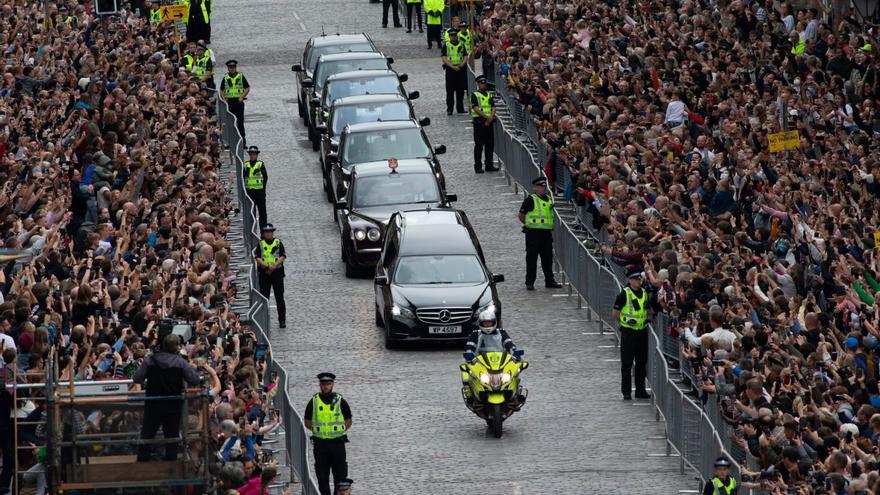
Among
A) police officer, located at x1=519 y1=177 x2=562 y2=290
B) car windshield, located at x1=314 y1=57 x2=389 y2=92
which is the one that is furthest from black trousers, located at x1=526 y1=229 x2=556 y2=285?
car windshield, located at x1=314 y1=57 x2=389 y2=92

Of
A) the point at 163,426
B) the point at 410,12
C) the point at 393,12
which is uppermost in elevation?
the point at 163,426

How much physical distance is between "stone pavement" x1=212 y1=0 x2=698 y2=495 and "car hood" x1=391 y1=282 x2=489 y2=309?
65 cm

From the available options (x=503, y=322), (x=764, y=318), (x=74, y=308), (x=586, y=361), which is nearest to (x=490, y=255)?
(x=503, y=322)

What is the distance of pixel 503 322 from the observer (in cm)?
2920

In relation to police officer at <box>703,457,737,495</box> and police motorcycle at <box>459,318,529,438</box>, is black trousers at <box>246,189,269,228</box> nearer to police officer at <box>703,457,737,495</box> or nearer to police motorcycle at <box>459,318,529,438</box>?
police motorcycle at <box>459,318,529,438</box>

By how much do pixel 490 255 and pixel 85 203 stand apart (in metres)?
7.52

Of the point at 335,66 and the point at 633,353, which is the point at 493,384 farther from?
the point at 335,66

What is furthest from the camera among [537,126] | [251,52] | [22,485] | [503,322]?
[251,52]

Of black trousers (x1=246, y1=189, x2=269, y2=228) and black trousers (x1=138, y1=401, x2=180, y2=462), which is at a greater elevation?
black trousers (x1=138, y1=401, x2=180, y2=462)

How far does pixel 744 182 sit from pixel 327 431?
8.70 m

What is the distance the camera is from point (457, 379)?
26484 millimetres

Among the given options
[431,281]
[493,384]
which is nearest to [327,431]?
[493,384]

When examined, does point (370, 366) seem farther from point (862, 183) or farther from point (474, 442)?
point (862, 183)

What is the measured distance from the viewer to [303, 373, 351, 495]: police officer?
70.9 ft
